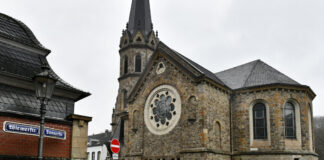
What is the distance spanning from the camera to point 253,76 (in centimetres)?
2869

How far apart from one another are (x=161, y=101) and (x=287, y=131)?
1026 centimetres

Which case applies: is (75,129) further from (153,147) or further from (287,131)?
(287,131)

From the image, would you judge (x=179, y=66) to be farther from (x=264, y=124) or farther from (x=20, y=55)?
(x=20, y=55)

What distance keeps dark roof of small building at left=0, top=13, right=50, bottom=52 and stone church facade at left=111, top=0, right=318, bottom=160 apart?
1306cm

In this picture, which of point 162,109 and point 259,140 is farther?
point 162,109

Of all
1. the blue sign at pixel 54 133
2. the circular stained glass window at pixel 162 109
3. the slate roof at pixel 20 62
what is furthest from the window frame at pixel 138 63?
the blue sign at pixel 54 133

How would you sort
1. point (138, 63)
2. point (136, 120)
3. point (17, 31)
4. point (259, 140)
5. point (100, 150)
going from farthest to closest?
point (100, 150), point (138, 63), point (136, 120), point (259, 140), point (17, 31)

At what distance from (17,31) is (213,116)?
15.2 m

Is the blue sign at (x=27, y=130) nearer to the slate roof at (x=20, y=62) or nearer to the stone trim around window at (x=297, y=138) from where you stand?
the slate roof at (x=20, y=62)

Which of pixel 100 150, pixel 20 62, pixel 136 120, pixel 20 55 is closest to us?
pixel 20 62

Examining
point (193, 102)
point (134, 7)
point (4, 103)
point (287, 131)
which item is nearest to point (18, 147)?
point (4, 103)

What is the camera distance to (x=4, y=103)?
1071 cm

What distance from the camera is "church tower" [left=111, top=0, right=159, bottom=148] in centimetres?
4391

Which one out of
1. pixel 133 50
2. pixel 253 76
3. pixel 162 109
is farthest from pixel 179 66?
pixel 133 50
